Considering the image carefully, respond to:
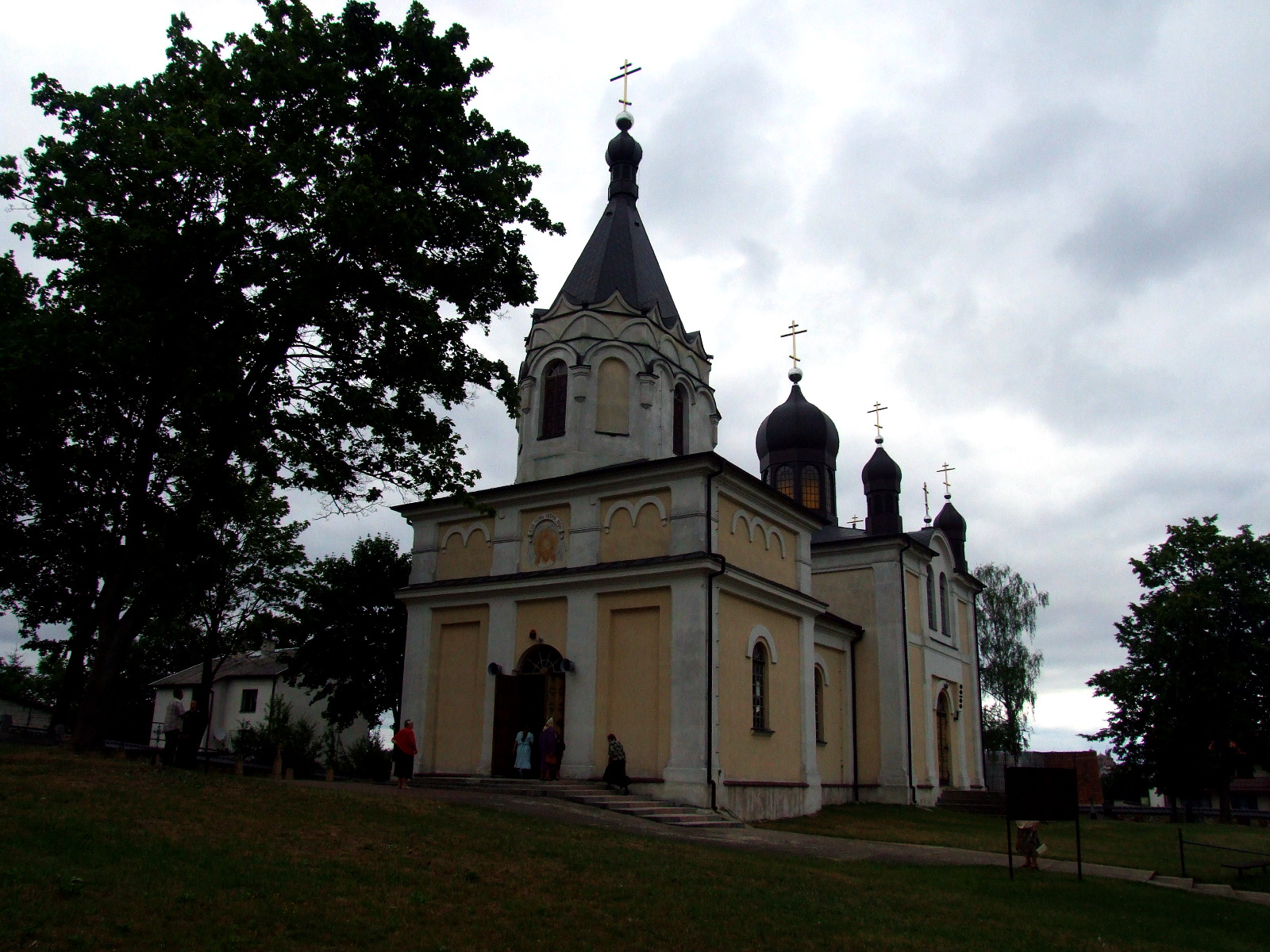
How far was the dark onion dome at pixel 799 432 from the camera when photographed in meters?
35.6

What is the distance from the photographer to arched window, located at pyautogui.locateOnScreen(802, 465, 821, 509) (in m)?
35.2

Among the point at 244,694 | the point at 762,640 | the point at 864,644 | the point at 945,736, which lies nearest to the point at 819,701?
the point at 864,644

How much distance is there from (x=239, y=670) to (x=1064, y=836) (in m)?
41.6

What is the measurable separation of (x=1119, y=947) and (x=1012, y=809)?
406cm

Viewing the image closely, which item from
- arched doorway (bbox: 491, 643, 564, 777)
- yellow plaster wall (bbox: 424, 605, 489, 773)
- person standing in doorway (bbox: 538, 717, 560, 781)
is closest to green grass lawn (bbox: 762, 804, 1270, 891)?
person standing in doorway (bbox: 538, 717, 560, 781)

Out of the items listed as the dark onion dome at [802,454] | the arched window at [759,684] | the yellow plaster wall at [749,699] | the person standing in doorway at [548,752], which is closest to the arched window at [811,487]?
the dark onion dome at [802,454]

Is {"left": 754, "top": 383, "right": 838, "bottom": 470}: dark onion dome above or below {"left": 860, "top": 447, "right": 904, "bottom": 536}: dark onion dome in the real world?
above

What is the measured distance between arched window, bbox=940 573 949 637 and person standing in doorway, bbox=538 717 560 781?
60.9 feet

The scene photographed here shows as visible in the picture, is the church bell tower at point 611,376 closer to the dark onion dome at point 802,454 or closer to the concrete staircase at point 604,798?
the concrete staircase at point 604,798

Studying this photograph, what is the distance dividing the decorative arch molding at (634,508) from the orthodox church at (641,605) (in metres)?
0.04

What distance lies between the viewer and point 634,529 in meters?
22.1

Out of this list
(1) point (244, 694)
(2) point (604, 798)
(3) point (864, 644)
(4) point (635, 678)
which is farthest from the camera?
(1) point (244, 694)

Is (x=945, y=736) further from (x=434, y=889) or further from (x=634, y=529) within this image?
(x=434, y=889)

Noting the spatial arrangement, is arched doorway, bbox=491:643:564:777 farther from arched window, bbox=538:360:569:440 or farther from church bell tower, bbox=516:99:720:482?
arched window, bbox=538:360:569:440
